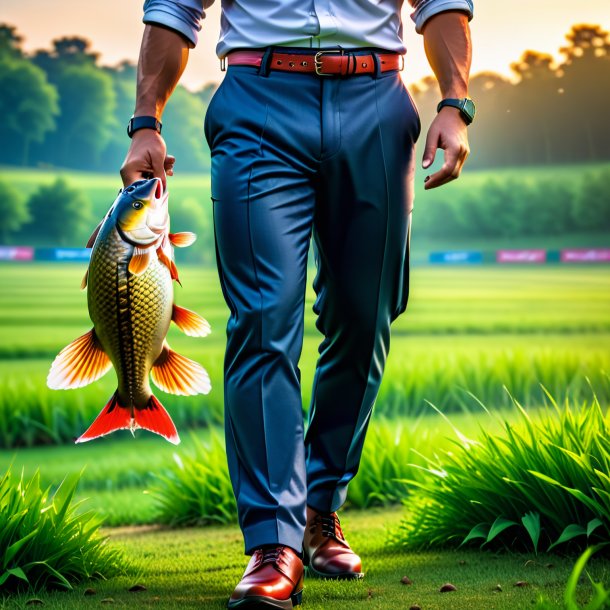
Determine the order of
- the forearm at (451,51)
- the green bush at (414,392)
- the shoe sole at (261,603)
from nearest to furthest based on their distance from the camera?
the shoe sole at (261,603), the forearm at (451,51), the green bush at (414,392)

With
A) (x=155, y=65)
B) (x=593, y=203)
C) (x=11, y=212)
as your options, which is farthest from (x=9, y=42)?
(x=155, y=65)

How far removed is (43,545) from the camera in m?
1.88

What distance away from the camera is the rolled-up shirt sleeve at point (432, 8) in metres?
1.88

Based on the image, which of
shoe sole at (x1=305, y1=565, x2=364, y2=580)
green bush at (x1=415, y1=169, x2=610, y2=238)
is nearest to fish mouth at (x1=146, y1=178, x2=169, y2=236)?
shoe sole at (x1=305, y1=565, x2=364, y2=580)

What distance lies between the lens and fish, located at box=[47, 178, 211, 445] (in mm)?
1724

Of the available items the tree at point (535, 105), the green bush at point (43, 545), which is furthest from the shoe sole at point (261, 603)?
the tree at point (535, 105)

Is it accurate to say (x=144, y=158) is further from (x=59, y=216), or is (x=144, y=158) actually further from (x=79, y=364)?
(x=59, y=216)

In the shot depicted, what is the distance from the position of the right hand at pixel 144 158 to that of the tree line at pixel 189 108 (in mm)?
2679

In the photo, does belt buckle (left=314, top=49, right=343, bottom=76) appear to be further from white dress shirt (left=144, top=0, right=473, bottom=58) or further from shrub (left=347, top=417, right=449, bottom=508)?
shrub (left=347, top=417, right=449, bottom=508)

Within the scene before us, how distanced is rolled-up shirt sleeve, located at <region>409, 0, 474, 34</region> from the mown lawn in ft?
3.24

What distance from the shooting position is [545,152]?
187 inches

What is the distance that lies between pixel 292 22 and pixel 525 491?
963 mm

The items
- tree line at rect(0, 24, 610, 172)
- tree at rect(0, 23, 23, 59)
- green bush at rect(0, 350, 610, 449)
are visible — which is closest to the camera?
green bush at rect(0, 350, 610, 449)

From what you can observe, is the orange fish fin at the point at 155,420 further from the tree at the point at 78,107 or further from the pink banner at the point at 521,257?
the pink banner at the point at 521,257
